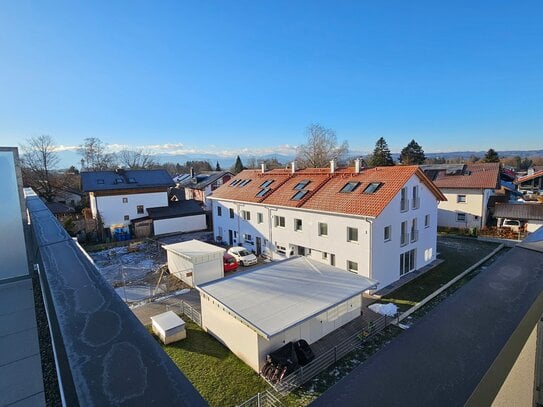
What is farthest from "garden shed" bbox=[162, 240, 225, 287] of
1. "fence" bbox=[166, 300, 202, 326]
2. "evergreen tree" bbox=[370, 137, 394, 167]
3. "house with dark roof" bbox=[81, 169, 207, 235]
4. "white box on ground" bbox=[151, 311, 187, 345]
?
"evergreen tree" bbox=[370, 137, 394, 167]

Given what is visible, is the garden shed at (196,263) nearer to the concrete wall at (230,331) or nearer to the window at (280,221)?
the concrete wall at (230,331)

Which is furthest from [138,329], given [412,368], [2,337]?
[2,337]

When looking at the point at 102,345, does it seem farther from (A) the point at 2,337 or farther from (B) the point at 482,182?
(B) the point at 482,182

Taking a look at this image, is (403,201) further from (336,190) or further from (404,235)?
(336,190)

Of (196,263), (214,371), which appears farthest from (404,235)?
(214,371)

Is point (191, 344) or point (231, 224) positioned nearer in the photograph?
point (191, 344)

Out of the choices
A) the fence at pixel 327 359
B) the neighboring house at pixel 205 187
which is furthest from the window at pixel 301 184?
the neighboring house at pixel 205 187

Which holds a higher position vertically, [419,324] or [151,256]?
[419,324]
